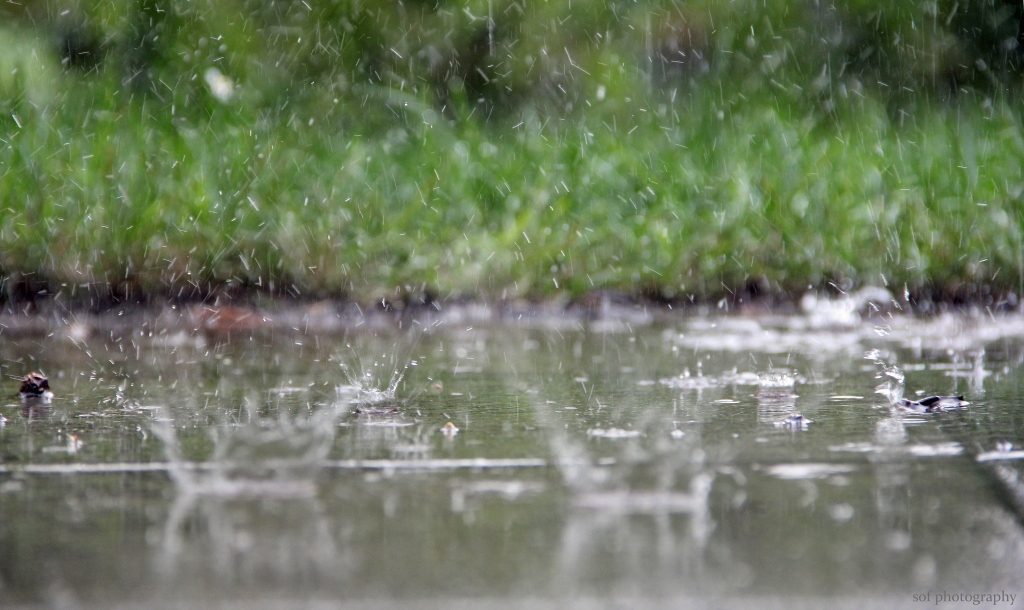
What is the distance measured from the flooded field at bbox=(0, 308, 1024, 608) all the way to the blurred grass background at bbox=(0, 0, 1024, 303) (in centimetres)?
118

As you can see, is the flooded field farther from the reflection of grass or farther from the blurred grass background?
the blurred grass background

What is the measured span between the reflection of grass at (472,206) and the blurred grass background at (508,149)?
0.05 ft

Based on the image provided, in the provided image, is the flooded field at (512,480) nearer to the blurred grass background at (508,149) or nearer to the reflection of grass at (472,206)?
the reflection of grass at (472,206)

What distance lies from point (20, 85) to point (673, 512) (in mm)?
5014

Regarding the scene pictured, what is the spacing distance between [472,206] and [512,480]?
3441 millimetres

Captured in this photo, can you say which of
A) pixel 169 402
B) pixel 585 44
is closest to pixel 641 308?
pixel 169 402

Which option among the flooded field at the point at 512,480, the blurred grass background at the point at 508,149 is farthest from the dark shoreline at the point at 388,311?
the flooded field at the point at 512,480

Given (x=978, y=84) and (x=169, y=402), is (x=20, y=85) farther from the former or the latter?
(x=978, y=84)

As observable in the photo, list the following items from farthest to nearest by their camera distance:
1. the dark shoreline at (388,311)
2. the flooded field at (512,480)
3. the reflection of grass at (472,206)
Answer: the reflection of grass at (472,206)
the dark shoreline at (388,311)
the flooded field at (512,480)

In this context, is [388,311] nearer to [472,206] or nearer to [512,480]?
[472,206]

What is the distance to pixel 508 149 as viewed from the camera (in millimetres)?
6105

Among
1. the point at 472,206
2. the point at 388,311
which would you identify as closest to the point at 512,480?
the point at 388,311

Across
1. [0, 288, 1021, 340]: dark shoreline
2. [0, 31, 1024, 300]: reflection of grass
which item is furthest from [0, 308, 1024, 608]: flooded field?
[0, 31, 1024, 300]: reflection of grass

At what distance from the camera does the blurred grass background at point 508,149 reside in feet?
15.7
